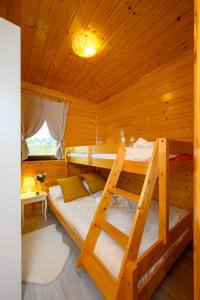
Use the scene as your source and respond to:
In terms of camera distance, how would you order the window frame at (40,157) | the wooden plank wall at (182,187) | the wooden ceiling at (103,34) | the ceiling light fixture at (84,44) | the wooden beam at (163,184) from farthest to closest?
the window frame at (40,157) → the wooden plank wall at (182,187) → the ceiling light fixture at (84,44) → the wooden ceiling at (103,34) → the wooden beam at (163,184)

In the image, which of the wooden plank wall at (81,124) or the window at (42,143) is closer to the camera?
the window at (42,143)

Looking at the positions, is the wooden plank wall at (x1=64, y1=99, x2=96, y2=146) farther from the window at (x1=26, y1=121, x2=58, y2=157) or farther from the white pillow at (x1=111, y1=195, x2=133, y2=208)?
the white pillow at (x1=111, y1=195, x2=133, y2=208)

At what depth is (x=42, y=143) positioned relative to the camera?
3129 mm

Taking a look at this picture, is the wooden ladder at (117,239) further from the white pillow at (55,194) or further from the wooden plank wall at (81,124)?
the wooden plank wall at (81,124)

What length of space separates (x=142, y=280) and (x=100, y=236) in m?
0.49

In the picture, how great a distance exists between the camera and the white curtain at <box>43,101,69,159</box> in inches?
119

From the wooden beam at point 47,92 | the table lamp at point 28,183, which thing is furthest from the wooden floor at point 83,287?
the wooden beam at point 47,92

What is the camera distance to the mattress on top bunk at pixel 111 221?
119cm

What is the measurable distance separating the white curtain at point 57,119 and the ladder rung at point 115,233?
2160mm

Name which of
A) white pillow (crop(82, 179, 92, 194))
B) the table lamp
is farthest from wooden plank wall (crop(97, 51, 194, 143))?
the table lamp

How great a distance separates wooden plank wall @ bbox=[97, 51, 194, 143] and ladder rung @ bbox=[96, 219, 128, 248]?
1.69 metres

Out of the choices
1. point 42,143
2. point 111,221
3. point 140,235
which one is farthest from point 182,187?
point 42,143

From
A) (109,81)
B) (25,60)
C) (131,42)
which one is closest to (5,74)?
(25,60)

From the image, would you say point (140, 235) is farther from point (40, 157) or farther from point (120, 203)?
point (40, 157)
